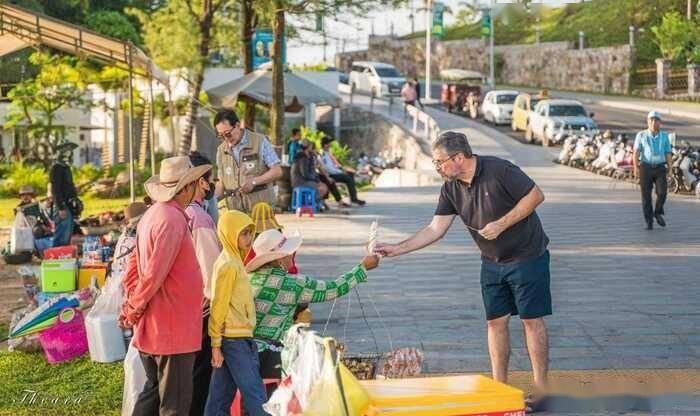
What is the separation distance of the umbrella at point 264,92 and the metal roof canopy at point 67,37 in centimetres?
808

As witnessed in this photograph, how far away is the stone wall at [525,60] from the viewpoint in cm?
6494

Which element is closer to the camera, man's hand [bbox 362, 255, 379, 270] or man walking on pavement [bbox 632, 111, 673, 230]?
man's hand [bbox 362, 255, 379, 270]

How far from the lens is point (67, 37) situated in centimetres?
1994

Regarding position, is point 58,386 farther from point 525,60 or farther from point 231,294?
point 525,60

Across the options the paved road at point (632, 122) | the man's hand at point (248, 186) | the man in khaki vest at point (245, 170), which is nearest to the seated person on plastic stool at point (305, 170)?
the man in khaki vest at point (245, 170)

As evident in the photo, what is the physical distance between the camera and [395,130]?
44812mm

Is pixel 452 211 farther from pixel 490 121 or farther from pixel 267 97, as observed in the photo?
pixel 490 121

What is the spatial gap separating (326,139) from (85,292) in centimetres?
1377

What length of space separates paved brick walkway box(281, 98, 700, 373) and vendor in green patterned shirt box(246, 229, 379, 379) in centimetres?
226

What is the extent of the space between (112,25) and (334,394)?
58264 mm

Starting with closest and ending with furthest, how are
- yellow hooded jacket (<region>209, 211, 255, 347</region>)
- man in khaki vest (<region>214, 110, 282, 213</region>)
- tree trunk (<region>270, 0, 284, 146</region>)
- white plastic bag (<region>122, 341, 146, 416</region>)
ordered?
yellow hooded jacket (<region>209, 211, 255, 347</region>) → white plastic bag (<region>122, 341, 146, 416</region>) → man in khaki vest (<region>214, 110, 282, 213</region>) → tree trunk (<region>270, 0, 284, 146</region>)

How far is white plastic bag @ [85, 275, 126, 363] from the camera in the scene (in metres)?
10.1

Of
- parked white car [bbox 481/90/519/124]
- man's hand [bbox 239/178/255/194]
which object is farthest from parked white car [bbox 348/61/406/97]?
man's hand [bbox 239/178/255/194]

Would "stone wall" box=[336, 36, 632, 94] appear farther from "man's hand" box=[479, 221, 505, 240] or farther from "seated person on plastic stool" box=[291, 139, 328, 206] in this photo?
"man's hand" box=[479, 221, 505, 240]
